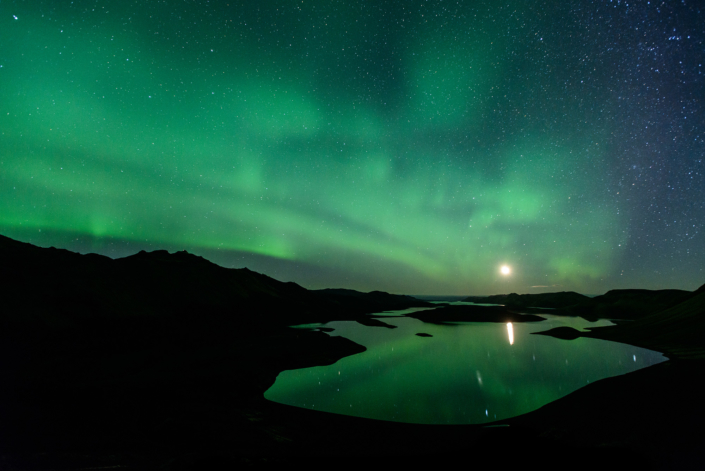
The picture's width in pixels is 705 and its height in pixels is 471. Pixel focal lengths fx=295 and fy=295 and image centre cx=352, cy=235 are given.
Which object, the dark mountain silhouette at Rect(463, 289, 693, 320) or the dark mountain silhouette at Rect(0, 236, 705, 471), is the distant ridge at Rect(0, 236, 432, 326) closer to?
the dark mountain silhouette at Rect(0, 236, 705, 471)

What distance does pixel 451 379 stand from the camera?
97.2ft

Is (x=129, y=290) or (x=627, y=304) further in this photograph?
(x=627, y=304)

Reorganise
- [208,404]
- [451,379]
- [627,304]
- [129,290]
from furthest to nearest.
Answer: [627,304]
[129,290]
[451,379]
[208,404]

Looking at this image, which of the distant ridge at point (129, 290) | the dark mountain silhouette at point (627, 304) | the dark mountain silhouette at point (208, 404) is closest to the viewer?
the dark mountain silhouette at point (208, 404)

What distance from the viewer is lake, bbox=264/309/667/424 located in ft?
69.4

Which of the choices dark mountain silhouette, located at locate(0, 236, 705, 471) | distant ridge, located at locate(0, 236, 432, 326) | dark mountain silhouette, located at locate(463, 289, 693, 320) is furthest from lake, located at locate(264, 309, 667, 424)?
dark mountain silhouette, located at locate(463, 289, 693, 320)

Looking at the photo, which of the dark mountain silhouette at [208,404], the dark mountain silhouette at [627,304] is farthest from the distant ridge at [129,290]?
the dark mountain silhouette at [627,304]

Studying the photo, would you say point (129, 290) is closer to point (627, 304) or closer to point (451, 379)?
point (451, 379)

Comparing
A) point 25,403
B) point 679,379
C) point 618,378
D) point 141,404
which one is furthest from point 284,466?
point 679,379

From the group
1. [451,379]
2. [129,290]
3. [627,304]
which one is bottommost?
[451,379]

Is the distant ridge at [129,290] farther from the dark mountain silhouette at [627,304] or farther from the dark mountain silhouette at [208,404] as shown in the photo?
the dark mountain silhouette at [627,304]

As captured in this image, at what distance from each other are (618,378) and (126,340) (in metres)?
56.5

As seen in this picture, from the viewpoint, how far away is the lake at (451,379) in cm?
2114

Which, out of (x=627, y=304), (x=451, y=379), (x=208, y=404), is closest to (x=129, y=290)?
(x=208, y=404)
